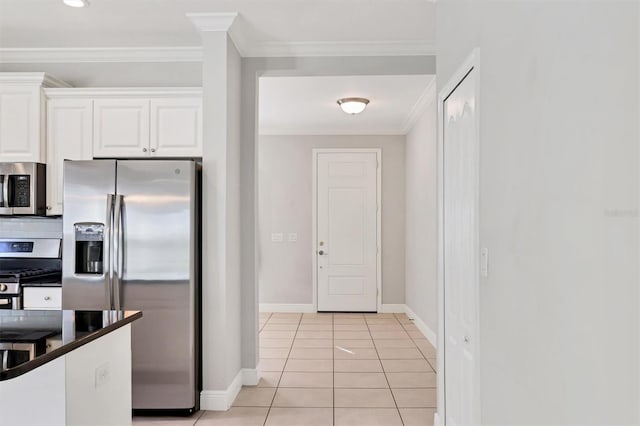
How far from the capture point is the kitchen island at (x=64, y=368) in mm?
1465

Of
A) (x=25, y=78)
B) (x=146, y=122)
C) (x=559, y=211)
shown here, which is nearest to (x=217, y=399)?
(x=146, y=122)

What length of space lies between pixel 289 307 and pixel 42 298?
392cm

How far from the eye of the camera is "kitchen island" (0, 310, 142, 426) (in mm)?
1465

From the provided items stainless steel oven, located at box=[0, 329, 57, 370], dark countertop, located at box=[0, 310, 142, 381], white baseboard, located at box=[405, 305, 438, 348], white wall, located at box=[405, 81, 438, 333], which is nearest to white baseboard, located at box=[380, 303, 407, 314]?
white baseboard, located at box=[405, 305, 438, 348]

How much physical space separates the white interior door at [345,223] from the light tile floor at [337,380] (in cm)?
96

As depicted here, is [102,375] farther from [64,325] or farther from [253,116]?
[253,116]

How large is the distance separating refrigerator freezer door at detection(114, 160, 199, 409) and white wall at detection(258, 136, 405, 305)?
373 centimetres

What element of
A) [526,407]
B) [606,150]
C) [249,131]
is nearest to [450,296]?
[526,407]

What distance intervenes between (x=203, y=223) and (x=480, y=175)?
1.99 meters

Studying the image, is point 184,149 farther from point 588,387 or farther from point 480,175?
point 588,387

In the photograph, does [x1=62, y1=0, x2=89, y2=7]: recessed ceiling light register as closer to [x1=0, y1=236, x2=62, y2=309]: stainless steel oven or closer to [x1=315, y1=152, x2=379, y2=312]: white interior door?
[x1=0, y1=236, x2=62, y2=309]: stainless steel oven

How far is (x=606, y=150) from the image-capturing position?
3.25 ft

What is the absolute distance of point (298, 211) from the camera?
22.2ft

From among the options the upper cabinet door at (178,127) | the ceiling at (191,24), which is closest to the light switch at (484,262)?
the ceiling at (191,24)
